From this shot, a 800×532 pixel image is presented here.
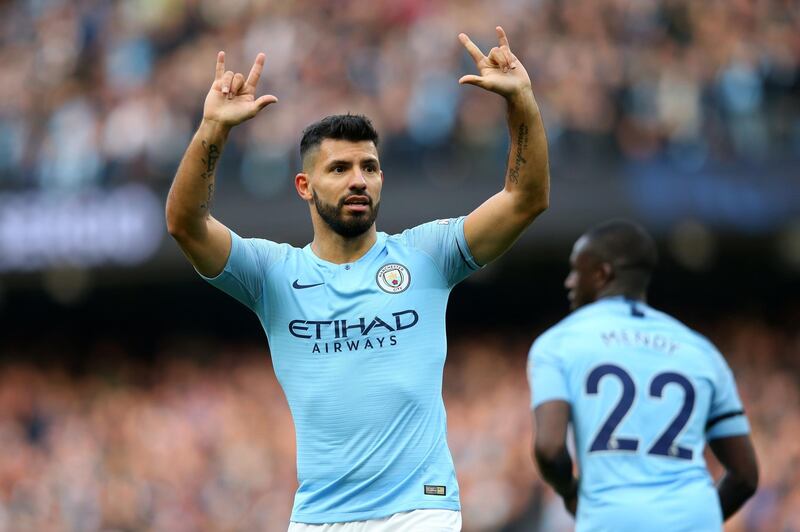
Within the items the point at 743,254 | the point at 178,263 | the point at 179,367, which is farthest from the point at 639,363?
the point at 179,367

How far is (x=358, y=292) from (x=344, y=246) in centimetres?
25

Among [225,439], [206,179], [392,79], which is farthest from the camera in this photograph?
[225,439]

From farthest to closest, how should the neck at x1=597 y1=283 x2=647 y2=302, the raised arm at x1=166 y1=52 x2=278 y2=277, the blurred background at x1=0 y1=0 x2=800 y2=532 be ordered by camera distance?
the blurred background at x1=0 y1=0 x2=800 y2=532
the neck at x1=597 y1=283 x2=647 y2=302
the raised arm at x1=166 y1=52 x2=278 y2=277

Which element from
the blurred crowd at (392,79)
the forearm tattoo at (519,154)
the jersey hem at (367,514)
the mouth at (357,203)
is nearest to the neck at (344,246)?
the mouth at (357,203)

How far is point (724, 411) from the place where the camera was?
5.76m

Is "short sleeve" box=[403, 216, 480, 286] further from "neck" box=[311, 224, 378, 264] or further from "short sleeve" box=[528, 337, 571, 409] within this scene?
"short sleeve" box=[528, 337, 571, 409]

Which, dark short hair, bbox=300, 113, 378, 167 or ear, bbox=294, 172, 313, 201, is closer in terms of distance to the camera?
dark short hair, bbox=300, 113, 378, 167

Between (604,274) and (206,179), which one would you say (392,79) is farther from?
(206,179)

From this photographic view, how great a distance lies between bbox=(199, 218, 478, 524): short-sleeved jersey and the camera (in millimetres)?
5195

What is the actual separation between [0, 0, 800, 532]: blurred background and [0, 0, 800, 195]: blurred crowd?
0.08 feet

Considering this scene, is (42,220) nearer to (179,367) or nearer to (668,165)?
(179,367)

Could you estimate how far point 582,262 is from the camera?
6.09 meters

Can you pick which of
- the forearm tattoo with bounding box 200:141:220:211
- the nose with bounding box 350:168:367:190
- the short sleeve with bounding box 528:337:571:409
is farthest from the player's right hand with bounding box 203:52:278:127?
the short sleeve with bounding box 528:337:571:409

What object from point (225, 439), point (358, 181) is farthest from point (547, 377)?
point (225, 439)
